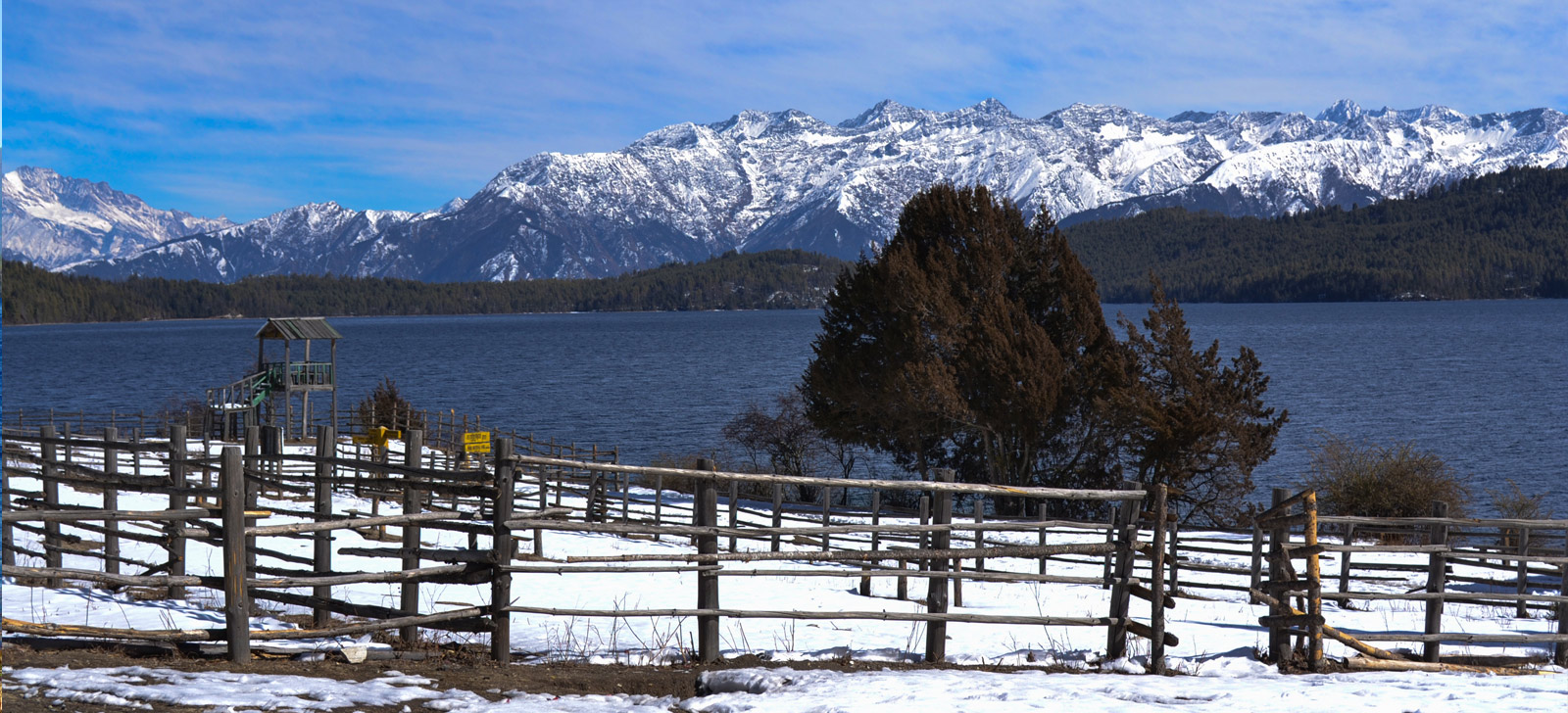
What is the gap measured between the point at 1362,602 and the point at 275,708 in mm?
15128

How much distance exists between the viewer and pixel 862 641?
34.8 ft

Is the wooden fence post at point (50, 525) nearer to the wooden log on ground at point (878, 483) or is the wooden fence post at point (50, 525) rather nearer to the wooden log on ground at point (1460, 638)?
the wooden log on ground at point (878, 483)

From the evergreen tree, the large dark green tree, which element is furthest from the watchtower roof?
the evergreen tree

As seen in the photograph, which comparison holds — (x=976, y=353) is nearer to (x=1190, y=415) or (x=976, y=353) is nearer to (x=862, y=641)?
(x=1190, y=415)

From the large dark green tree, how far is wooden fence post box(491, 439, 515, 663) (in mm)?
19947

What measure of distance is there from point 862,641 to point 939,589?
64.6 inches

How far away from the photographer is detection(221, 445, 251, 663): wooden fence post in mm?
8188

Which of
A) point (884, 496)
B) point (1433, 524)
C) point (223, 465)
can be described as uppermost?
point (223, 465)

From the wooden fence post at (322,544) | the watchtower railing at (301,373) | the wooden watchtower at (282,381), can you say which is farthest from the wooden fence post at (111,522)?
the watchtower railing at (301,373)

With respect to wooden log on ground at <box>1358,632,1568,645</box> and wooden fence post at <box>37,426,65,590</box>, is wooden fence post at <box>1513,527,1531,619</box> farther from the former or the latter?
wooden fence post at <box>37,426,65,590</box>

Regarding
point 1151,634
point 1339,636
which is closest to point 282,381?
point 1151,634

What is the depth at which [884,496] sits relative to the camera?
3394 cm

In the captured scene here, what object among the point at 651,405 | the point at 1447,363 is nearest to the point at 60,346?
the point at 651,405

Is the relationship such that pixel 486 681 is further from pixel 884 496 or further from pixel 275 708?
pixel 884 496
